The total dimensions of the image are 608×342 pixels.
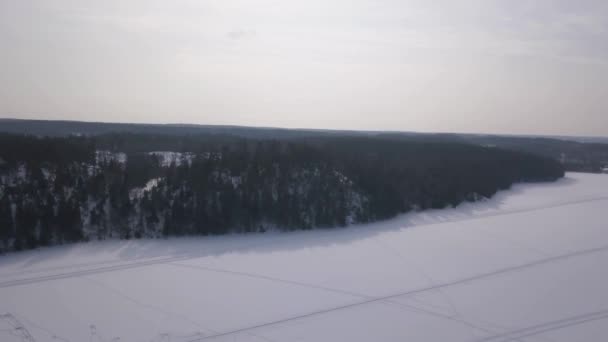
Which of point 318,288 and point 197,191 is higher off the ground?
point 197,191

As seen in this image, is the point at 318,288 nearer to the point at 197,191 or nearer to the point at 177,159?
the point at 197,191

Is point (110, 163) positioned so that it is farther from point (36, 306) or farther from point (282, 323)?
point (282, 323)

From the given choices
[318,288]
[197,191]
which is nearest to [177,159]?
[197,191]

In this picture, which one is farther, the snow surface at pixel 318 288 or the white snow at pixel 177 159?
the white snow at pixel 177 159

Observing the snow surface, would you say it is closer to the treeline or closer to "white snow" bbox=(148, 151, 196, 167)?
the treeline

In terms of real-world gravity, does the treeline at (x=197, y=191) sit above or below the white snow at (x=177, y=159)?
below

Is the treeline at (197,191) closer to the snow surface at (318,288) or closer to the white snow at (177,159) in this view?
the white snow at (177,159)

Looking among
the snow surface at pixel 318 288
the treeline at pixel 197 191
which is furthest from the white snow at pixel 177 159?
the snow surface at pixel 318 288
